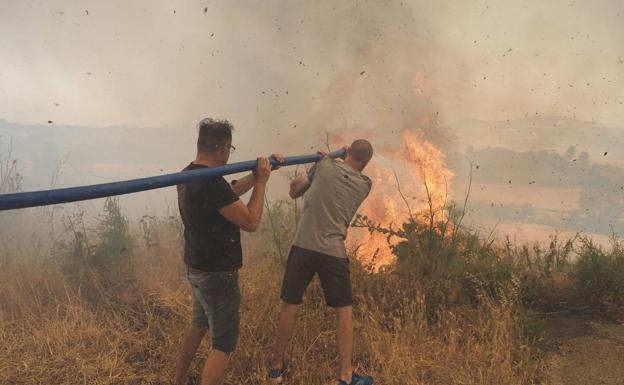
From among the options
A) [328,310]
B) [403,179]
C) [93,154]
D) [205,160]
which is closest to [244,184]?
[205,160]

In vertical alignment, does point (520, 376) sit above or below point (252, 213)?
below

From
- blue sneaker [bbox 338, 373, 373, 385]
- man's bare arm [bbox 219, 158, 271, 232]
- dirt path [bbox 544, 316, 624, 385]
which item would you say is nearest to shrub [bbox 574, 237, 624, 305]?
dirt path [bbox 544, 316, 624, 385]

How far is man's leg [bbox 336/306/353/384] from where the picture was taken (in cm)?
334

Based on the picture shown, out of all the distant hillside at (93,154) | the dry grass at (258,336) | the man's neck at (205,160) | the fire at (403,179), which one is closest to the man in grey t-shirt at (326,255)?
the dry grass at (258,336)

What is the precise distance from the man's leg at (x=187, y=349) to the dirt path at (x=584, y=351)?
310 cm

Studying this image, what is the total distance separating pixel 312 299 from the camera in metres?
4.64

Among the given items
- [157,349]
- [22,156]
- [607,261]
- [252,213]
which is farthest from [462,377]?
[22,156]

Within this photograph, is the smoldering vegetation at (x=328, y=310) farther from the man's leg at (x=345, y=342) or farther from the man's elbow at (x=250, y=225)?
the man's elbow at (x=250, y=225)

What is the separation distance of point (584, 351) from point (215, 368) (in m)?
3.80

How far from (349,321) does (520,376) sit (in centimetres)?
152

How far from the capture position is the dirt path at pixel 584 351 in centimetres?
371

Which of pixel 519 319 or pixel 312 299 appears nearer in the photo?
pixel 519 319

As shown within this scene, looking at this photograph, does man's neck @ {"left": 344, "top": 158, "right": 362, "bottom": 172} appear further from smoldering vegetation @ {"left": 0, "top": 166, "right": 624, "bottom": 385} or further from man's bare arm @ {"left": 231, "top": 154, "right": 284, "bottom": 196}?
smoldering vegetation @ {"left": 0, "top": 166, "right": 624, "bottom": 385}

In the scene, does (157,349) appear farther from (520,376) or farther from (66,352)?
(520,376)
